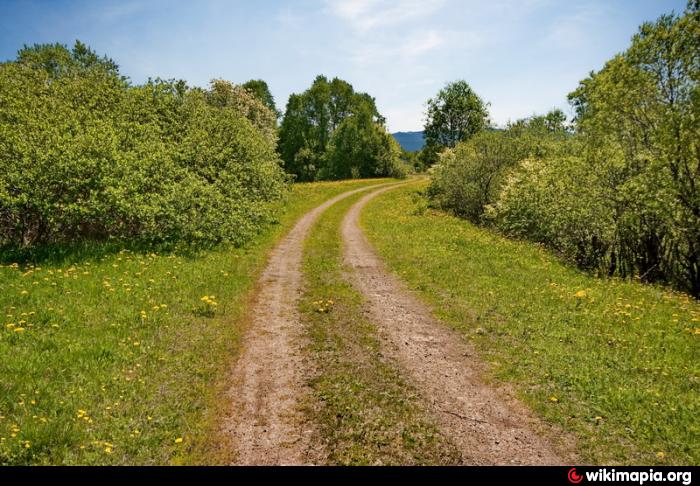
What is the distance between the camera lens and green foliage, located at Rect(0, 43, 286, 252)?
57.3 feet

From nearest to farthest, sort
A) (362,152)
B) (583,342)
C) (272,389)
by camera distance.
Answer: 1. (272,389)
2. (583,342)
3. (362,152)

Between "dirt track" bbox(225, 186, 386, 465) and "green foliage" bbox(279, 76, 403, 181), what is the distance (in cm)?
6791

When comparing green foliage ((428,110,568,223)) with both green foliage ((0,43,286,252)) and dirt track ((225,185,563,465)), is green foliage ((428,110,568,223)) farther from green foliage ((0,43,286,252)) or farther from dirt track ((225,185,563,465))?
dirt track ((225,185,563,465))

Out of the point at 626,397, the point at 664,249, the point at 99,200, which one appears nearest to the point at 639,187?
the point at 664,249

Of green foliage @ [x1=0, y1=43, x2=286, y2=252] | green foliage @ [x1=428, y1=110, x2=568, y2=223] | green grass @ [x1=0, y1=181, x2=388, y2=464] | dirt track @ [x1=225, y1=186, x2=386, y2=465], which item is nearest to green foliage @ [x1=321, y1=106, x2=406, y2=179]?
green foliage @ [x1=428, y1=110, x2=568, y2=223]

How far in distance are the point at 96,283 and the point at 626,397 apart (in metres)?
15.3

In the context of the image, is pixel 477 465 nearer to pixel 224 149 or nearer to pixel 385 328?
pixel 385 328

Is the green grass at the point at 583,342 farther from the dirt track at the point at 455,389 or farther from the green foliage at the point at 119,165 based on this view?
the green foliage at the point at 119,165

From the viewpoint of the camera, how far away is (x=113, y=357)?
9.79 m

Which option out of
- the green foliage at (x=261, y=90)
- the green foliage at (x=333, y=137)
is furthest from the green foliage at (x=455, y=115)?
the green foliage at (x=261, y=90)

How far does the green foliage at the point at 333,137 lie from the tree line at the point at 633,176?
52.5 m

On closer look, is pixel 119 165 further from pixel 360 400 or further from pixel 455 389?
pixel 455 389

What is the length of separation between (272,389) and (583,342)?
8.35 metres

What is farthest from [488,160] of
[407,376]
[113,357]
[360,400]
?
[113,357]
